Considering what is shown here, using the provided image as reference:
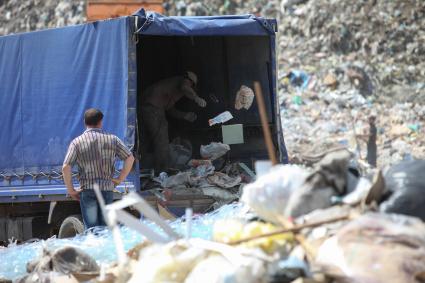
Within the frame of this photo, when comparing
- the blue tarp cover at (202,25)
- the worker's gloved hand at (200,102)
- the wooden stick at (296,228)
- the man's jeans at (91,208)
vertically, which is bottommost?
the man's jeans at (91,208)

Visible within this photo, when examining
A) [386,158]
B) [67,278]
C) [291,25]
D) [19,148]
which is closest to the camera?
[67,278]

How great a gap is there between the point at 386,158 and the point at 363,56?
473 centimetres

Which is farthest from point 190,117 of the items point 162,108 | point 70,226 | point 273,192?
point 273,192

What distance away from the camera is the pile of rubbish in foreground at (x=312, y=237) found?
3779mm

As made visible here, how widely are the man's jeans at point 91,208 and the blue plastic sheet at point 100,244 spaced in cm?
89

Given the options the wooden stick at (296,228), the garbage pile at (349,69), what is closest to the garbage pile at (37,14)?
the garbage pile at (349,69)

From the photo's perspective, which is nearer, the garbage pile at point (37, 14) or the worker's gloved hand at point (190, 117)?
the worker's gloved hand at point (190, 117)

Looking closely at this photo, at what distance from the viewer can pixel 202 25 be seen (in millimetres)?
9219

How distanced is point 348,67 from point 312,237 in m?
16.9

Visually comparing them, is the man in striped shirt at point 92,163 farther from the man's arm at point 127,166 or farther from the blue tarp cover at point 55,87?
the blue tarp cover at point 55,87

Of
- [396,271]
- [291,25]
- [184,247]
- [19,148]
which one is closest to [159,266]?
[184,247]

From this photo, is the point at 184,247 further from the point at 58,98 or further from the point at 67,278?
the point at 58,98

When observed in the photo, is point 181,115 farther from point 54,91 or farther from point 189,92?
point 54,91

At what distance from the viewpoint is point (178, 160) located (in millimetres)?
10328
